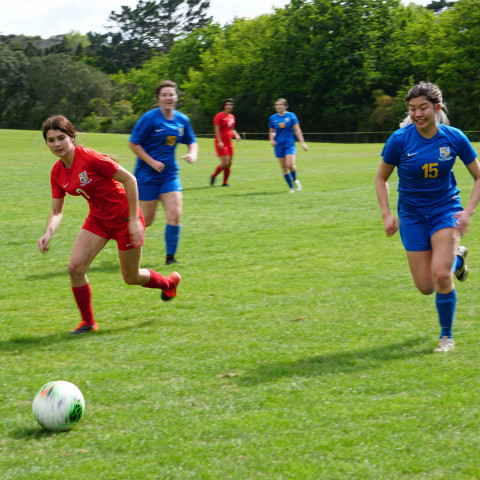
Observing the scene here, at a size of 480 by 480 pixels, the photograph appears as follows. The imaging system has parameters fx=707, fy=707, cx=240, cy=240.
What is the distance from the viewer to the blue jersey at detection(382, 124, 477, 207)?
5137 millimetres

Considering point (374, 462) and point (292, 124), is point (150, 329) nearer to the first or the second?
point (374, 462)

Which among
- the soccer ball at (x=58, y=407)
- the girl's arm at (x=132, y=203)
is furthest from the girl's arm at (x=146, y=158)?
the soccer ball at (x=58, y=407)

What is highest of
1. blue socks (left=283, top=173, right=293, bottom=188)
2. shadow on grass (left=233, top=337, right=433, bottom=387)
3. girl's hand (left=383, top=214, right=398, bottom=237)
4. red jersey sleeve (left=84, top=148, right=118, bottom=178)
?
red jersey sleeve (left=84, top=148, right=118, bottom=178)

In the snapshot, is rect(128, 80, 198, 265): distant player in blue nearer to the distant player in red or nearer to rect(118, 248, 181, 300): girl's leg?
rect(118, 248, 181, 300): girl's leg

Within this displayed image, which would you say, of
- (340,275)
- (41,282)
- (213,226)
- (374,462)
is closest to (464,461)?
(374,462)

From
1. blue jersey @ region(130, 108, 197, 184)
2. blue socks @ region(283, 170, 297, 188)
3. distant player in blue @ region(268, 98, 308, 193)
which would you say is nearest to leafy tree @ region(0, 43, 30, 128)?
distant player in blue @ region(268, 98, 308, 193)

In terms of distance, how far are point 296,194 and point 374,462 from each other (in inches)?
495

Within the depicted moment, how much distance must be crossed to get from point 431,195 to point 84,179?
2653mm

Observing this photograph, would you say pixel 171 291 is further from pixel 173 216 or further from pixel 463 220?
pixel 463 220

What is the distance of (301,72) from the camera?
2472 inches

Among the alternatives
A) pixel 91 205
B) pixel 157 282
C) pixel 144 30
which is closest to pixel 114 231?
pixel 91 205

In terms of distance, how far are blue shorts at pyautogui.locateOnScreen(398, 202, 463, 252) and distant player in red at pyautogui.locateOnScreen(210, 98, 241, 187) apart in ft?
40.0

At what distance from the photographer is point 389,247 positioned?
A: 9492 millimetres

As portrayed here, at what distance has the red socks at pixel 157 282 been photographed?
6367mm
